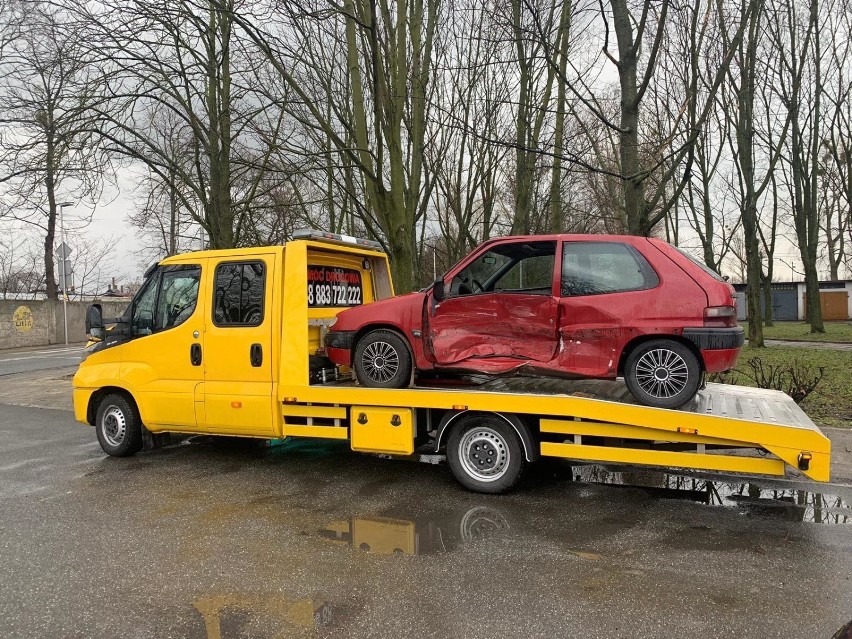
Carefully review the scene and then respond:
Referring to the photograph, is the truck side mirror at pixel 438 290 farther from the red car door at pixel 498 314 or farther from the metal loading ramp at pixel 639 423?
the metal loading ramp at pixel 639 423

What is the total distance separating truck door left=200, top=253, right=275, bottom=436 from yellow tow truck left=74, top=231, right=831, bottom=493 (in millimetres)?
13

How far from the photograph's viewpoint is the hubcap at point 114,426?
7.36 meters

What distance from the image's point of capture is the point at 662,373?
209 inches

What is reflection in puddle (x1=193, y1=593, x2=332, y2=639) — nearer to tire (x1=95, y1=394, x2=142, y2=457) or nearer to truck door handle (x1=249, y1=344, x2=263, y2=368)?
truck door handle (x1=249, y1=344, x2=263, y2=368)

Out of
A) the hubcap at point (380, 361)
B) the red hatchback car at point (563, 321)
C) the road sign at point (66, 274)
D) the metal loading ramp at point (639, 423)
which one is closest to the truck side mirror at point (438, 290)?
the red hatchback car at point (563, 321)

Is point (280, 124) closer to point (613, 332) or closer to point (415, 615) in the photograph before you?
point (613, 332)

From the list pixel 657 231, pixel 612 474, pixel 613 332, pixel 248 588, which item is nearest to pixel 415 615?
pixel 248 588

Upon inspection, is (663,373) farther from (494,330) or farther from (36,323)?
(36,323)

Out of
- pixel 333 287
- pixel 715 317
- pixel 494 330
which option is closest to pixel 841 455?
pixel 715 317

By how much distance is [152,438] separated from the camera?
7551 millimetres

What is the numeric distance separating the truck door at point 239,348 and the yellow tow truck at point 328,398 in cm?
1

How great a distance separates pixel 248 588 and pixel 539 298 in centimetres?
334

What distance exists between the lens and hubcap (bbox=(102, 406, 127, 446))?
736cm

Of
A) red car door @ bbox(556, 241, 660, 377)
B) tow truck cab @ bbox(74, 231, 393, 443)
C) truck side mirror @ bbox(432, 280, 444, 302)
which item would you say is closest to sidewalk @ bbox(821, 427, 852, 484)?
red car door @ bbox(556, 241, 660, 377)
